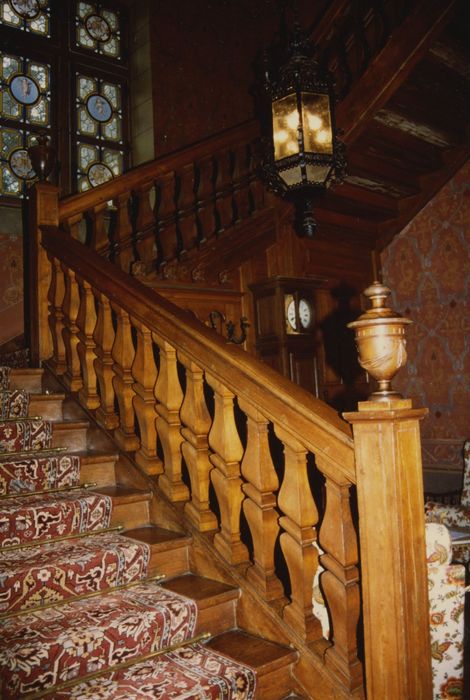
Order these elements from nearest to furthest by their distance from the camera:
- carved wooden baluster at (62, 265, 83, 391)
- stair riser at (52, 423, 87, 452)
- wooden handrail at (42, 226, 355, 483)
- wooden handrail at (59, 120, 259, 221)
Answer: wooden handrail at (42, 226, 355, 483), stair riser at (52, 423, 87, 452), carved wooden baluster at (62, 265, 83, 391), wooden handrail at (59, 120, 259, 221)

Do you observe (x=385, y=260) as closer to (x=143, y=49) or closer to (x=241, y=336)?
(x=241, y=336)

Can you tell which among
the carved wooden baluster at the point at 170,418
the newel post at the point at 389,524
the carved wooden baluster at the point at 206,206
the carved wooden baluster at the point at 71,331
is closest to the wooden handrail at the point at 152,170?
the carved wooden baluster at the point at 206,206

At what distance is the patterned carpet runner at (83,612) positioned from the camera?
1668 millimetres

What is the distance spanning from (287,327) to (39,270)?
7.40ft

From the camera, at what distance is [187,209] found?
4.54 m

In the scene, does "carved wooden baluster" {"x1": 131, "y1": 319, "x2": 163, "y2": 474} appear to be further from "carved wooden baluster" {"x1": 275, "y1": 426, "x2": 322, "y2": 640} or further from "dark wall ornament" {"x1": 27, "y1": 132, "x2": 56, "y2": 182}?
"dark wall ornament" {"x1": 27, "y1": 132, "x2": 56, "y2": 182}

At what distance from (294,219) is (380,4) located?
1.72 metres

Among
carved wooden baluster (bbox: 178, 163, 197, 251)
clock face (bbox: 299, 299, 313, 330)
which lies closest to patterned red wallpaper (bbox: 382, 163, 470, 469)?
clock face (bbox: 299, 299, 313, 330)

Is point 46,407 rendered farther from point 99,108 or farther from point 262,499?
point 99,108

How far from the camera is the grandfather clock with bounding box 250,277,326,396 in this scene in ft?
16.6

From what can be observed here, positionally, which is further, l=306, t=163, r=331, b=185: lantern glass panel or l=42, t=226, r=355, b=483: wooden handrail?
l=306, t=163, r=331, b=185: lantern glass panel

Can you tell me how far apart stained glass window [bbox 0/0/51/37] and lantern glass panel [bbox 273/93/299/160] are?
3.10 m

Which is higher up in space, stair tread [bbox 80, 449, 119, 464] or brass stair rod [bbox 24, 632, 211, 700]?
stair tread [bbox 80, 449, 119, 464]

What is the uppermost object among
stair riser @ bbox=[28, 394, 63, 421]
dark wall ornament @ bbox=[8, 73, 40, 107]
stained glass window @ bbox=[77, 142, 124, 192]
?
dark wall ornament @ bbox=[8, 73, 40, 107]
